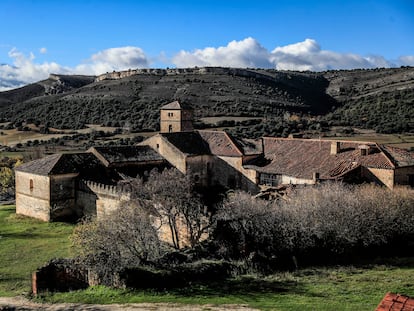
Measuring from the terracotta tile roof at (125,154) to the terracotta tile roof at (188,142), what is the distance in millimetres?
1777

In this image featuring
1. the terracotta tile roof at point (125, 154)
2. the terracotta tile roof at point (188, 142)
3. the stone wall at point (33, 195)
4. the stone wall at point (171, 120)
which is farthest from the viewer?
the stone wall at point (171, 120)

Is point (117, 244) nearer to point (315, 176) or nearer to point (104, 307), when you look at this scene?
point (104, 307)

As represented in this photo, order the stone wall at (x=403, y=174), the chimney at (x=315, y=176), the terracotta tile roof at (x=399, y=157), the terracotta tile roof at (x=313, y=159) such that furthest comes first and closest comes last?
the terracotta tile roof at (x=313, y=159) < the chimney at (x=315, y=176) < the terracotta tile roof at (x=399, y=157) < the stone wall at (x=403, y=174)

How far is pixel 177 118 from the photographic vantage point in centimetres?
4800

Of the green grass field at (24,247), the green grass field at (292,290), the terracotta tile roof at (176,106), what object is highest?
the terracotta tile roof at (176,106)

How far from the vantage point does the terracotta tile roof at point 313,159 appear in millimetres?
33656

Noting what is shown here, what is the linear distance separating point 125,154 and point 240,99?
49.1m

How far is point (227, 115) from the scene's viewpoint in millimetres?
78000

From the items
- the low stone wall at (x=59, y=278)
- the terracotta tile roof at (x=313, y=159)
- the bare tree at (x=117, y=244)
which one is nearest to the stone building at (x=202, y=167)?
the terracotta tile roof at (x=313, y=159)

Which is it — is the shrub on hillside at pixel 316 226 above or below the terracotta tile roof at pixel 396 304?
below

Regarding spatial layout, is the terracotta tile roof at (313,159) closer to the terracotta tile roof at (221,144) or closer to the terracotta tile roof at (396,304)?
the terracotta tile roof at (221,144)

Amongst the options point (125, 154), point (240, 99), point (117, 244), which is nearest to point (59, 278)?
point (117, 244)

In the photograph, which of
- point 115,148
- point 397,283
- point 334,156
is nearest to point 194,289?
point 397,283

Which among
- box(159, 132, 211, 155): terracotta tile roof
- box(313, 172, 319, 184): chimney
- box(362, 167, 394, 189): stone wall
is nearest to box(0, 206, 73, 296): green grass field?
box(159, 132, 211, 155): terracotta tile roof
